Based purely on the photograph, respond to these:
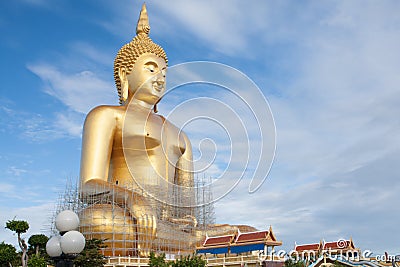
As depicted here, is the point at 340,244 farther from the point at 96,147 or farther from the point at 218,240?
the point at 96,147

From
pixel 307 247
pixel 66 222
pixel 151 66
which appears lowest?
pixel 66 222

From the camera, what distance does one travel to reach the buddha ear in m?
23.2

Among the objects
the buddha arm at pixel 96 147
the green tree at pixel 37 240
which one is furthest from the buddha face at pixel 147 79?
the green tree at pixel 37 240

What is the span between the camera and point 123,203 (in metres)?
20.1

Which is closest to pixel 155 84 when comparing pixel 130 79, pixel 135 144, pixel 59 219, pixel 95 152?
pixel 130 79

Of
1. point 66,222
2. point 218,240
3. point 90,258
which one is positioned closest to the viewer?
point 66,222

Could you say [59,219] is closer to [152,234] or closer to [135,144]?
[152,234]

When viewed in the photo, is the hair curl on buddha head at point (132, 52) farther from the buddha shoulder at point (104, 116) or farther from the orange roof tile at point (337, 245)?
the orange roof tile at point (337, 245)

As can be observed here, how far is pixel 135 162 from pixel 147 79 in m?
3.96

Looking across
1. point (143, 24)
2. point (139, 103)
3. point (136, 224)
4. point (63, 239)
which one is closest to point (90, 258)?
point (136, 224)

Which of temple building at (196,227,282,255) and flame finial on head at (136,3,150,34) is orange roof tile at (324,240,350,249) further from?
flame finial on head at (136,3,150,34)

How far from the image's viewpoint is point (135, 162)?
878 inches

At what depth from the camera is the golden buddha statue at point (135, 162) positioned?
1958 centimetres

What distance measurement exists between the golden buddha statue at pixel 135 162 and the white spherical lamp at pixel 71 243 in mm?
12384
